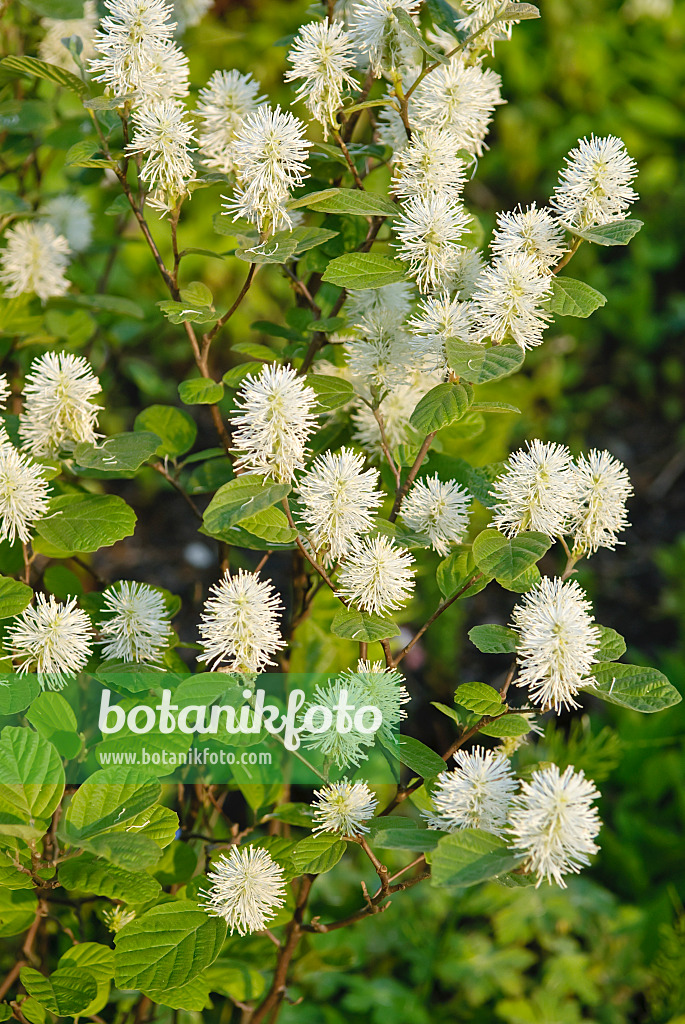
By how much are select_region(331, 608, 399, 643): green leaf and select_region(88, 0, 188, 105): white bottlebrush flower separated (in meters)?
0.48

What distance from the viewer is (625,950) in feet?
4.93

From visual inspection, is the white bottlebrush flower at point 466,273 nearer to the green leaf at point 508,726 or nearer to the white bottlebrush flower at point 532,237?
the white bottlebrush flower at point 532,237

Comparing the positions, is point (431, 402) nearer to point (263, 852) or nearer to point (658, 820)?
point (263, 852)

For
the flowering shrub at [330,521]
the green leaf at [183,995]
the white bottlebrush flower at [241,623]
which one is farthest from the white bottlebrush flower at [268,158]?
the green leaf at [183,995]

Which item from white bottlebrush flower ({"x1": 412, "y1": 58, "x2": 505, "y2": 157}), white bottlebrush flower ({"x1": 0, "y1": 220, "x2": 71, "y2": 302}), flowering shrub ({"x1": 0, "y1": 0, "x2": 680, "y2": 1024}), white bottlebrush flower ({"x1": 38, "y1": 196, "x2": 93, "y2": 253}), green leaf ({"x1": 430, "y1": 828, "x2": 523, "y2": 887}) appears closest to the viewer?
green leaf ({"x1": 430, "y1": 828, "x2": 523, "y2": 887})

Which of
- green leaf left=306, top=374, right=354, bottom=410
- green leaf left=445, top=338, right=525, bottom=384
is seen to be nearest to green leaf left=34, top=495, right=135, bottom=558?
green leaf left=306, top=374, right=354, bottom=410

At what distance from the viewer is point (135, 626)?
2.70 ft

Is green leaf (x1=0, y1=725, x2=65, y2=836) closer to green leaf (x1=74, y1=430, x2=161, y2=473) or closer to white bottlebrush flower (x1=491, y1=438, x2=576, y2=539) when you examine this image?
green leaf (x1=74, y1=430, x2=161, y2=473)

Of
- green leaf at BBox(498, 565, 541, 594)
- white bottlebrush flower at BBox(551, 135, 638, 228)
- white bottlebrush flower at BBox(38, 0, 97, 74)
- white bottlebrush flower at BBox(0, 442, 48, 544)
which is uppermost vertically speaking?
white bottlebrush flower at BBox(38, 0, 97, 74)

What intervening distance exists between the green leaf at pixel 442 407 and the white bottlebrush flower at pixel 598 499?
0.37ft

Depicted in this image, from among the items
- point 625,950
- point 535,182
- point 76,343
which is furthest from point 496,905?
point 535,182

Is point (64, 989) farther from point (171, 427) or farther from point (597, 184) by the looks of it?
point (597, 184)

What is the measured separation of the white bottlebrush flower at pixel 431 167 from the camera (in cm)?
81

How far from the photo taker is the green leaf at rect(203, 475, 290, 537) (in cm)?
71
